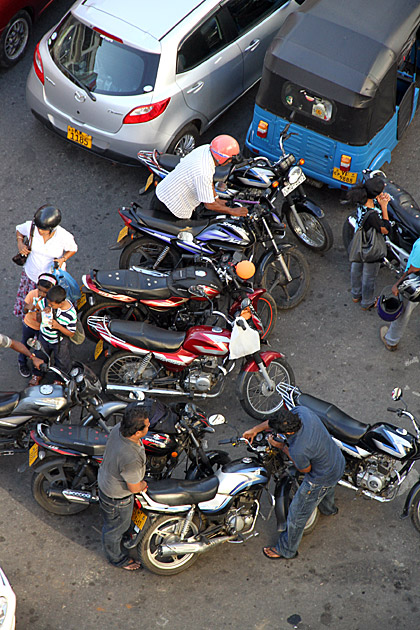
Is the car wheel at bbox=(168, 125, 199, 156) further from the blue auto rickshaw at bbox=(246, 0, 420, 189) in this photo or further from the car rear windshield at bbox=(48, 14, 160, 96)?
the blue auto rickshaw at bbox=(246, 0, 420, 189)

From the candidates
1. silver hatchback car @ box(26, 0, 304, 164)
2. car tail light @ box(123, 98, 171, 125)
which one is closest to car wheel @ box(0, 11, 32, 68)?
silver hatchback car @ box(26, 0, 304, 164)

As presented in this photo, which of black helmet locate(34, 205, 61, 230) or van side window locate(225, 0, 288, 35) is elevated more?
van side window locate(225, 0, 288, 35)

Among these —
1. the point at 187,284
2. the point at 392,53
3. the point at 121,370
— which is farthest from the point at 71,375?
the point at 392,53

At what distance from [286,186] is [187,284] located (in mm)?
1452

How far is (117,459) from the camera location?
5.60 m

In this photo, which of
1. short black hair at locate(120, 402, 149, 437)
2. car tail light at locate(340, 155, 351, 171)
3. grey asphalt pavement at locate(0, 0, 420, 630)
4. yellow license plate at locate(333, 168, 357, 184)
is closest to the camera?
short black hair at locate(120, 402, 149, 437)

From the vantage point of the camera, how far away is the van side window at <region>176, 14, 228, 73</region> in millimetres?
8711

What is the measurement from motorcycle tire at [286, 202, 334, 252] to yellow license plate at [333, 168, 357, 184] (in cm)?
51

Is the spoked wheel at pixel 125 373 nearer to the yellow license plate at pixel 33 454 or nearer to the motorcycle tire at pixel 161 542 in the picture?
the yellow license plate at pixel 33 454

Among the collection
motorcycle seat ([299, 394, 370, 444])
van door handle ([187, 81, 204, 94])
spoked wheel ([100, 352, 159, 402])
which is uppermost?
van door handle ([187, 81, 204, 94])

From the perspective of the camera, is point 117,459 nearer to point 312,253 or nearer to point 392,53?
point 312,253

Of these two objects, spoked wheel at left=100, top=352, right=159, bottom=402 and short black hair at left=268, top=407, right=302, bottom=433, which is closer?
short black hair at left=268, top=407, right=302, bottom=433

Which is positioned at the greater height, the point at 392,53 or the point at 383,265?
the point at 392,53

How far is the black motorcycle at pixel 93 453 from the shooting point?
20.2 ft
